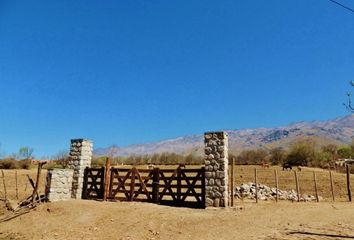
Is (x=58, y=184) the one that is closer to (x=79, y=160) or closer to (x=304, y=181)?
(x=79, y=160)

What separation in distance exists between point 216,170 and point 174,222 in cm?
401

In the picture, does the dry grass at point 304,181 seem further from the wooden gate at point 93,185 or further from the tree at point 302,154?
the tree at point 302,154

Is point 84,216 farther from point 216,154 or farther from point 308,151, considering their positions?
point 308,151

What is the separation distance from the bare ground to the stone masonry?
3.32 ft

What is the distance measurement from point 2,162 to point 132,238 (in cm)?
3874

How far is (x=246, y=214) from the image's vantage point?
52.0ft

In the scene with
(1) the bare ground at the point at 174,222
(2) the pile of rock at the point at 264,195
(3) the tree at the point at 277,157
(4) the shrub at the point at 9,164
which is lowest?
(1) the bare ground at the point at 174,222

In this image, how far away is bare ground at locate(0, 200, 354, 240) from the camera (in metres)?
13.0

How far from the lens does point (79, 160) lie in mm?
21016

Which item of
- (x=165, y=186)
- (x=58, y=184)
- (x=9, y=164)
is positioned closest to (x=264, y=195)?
A: (x=165, y=186)

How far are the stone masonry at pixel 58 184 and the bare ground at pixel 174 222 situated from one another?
39.8 inches

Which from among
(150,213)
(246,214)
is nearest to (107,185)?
(150,213)

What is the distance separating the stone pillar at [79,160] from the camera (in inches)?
817

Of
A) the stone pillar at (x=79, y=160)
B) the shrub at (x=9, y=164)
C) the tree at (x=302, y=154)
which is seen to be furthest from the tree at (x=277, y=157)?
the shrub at (x=9, y=164)
